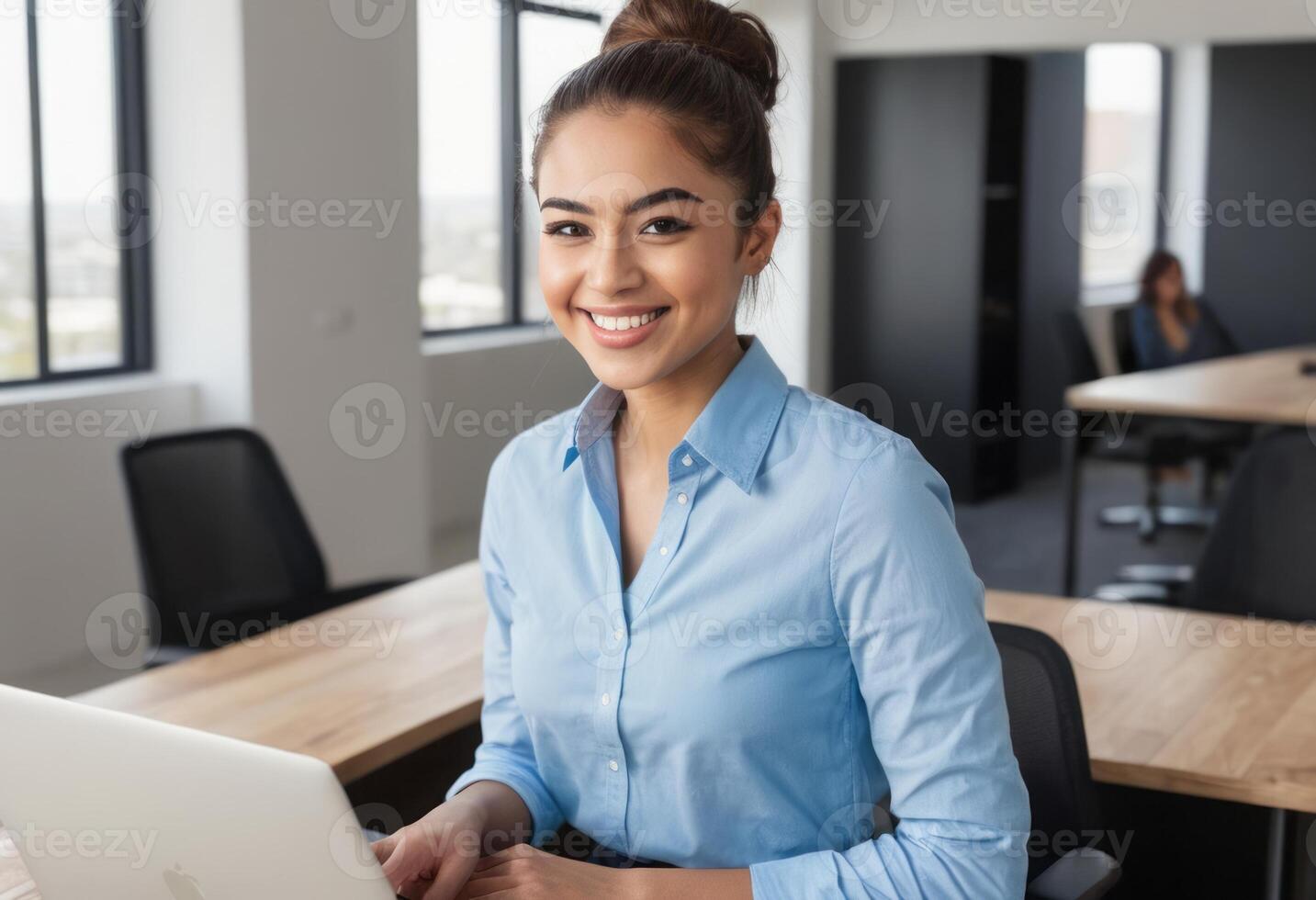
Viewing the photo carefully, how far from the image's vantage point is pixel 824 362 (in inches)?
299

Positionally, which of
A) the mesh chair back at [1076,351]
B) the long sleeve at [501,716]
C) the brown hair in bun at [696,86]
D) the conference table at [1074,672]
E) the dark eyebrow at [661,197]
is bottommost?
the conference table at [1074,672]

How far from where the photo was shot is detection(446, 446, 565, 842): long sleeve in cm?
156

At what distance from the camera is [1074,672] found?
6.69 ft

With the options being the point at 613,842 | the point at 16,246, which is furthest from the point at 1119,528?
the point at 613,842

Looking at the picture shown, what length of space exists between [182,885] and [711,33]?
3.10 ft

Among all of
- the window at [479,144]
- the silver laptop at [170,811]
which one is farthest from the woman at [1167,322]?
the silver laptop at [170,811]

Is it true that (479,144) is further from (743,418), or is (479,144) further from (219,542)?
(743,418)

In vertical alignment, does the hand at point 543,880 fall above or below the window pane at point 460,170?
below

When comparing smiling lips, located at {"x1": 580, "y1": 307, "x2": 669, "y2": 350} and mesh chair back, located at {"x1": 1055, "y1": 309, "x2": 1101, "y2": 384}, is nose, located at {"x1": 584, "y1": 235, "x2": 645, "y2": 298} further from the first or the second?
mesh chair back, located at {"x1": 1055, "y1": 309, "x2": 1101, "y2": 384}

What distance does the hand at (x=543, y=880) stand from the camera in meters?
1.31

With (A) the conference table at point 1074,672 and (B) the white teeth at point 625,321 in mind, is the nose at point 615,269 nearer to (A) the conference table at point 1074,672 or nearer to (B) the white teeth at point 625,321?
(B) the white teeth at point 625,321

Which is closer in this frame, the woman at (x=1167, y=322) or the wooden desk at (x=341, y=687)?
the wooden desk at (x=341, y=687)

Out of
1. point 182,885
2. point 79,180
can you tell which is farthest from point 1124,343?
point 182,885

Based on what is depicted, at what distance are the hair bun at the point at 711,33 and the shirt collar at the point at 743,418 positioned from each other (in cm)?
28
